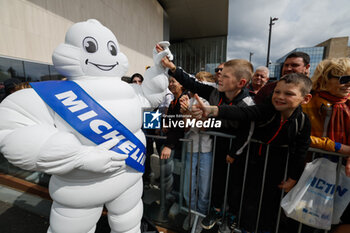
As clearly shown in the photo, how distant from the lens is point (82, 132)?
1.00 m

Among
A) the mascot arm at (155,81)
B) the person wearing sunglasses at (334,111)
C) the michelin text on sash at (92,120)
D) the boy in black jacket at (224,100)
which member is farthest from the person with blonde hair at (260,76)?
the michelin text on sash at (92,120)

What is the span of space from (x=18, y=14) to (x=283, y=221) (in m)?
5.16

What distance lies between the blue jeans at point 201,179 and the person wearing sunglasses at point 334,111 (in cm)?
101

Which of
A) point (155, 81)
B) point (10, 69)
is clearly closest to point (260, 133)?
point (155, 81)

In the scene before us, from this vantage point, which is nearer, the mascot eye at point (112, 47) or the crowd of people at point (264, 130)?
the mascot eye at point (112, 47)

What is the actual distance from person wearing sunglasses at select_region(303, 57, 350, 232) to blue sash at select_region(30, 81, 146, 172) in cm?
168

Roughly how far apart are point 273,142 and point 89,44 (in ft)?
5.51

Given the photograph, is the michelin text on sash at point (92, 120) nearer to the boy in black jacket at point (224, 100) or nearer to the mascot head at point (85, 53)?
the mascot head at point (85, 53)

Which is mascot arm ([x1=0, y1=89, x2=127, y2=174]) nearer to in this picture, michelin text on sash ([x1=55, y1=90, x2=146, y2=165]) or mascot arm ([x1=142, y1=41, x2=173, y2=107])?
michelin text on sash ([x1=55, y1=90, x2=146, y2=165])

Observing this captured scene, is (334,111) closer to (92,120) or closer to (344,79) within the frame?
(344,79)

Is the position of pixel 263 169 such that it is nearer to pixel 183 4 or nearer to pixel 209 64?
pixel 183 4

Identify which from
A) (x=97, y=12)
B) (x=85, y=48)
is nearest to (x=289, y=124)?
(x=85, y=48)

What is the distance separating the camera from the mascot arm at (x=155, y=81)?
4.45 ft

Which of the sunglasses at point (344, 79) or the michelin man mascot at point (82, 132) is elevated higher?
the sunglasses at point (344, 79)
